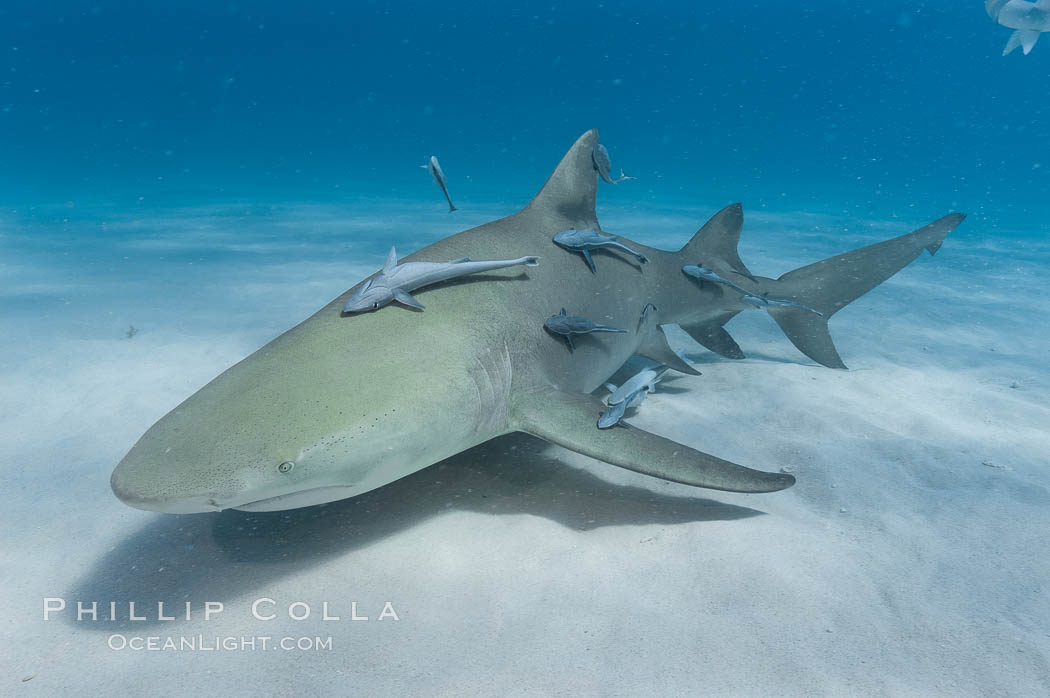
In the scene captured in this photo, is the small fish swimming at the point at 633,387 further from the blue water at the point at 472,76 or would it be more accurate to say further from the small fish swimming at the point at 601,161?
the blue water at the point at 472,76

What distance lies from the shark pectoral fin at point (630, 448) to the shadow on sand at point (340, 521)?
32 centimetres

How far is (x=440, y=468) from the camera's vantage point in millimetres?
3072

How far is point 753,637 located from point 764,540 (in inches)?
24.5

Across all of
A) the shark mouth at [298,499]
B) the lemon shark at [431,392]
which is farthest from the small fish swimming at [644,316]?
the shark mouth at [298,499]

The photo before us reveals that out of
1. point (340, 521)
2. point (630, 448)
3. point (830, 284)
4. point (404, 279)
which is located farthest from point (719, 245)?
point (340, 521)

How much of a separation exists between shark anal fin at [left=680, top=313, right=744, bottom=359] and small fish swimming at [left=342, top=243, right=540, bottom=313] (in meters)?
2.39

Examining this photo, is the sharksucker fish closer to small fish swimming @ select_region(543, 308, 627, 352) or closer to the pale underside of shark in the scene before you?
small fish swimming @ select_region(543, 308, 627, 352)

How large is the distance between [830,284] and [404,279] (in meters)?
3.94

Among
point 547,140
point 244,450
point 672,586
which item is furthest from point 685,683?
point 547,140

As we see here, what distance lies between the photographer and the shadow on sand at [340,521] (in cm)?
219

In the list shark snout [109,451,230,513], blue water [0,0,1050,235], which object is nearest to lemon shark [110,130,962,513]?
shark snout [109,451,230,513]

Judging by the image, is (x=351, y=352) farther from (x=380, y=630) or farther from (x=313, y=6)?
(x=313, y=6)

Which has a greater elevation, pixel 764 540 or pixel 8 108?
pixel 8 108

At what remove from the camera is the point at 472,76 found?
12775 cm
